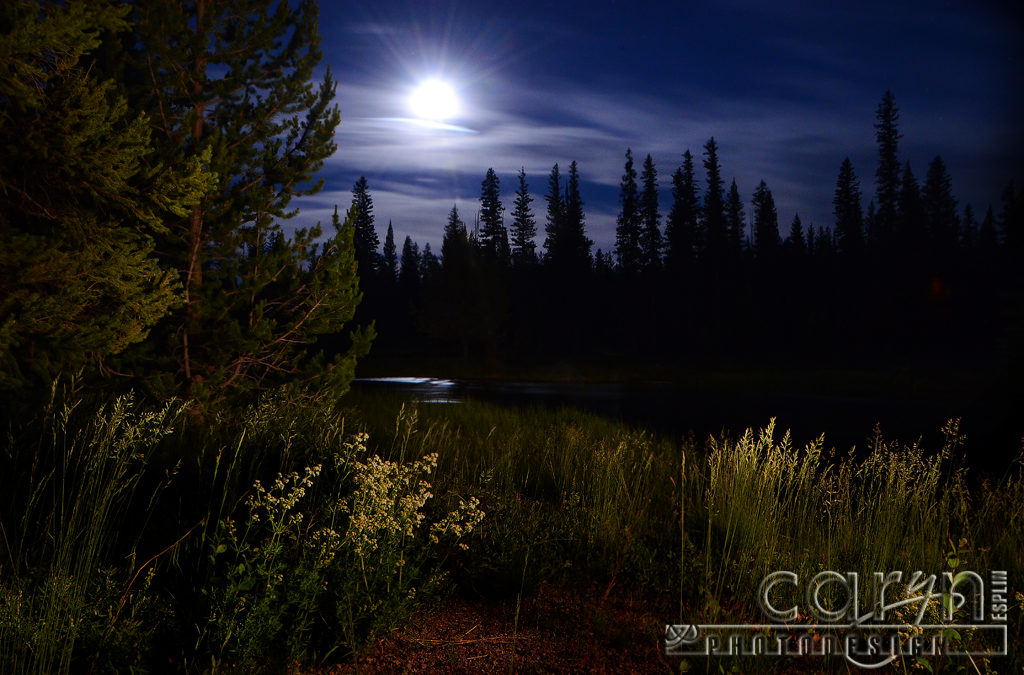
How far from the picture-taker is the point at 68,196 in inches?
295

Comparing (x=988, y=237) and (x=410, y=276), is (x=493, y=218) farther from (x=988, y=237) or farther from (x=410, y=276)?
(x=988, y=237)

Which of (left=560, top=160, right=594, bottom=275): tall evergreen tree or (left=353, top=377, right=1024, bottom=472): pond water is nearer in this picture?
(left=353, top=377, right=1024, bottom=472): pond water

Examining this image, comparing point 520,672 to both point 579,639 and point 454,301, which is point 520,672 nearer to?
point 579,639

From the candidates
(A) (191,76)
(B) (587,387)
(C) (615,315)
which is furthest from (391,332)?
(A) (191,76)

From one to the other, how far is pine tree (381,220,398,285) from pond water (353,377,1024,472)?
1791 inches

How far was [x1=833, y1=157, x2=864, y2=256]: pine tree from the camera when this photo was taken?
59.5 metres

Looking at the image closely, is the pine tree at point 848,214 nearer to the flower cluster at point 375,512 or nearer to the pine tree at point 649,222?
the pine tree at point 649,222

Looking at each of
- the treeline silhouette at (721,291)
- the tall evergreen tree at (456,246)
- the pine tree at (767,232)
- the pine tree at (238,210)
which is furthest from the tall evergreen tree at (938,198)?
the pine tree at (238,210)

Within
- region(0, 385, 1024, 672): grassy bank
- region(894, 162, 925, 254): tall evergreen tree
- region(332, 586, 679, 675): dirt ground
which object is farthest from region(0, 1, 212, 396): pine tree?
region(894, 162, 925, 254): tall evergreen tree

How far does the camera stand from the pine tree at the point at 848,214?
5950 cm

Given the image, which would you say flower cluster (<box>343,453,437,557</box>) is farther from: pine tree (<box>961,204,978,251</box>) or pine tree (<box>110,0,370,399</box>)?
pine tree (<box>961,204,978,251</box>)

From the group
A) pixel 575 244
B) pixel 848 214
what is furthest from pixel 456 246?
pixel 848 214

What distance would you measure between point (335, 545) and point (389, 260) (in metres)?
89.5

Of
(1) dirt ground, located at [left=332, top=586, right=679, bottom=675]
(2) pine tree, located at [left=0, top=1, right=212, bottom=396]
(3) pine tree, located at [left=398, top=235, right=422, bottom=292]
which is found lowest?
(1) dirt ground, located at [left=332, top=586, right=679, bottom=675]
